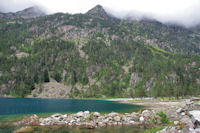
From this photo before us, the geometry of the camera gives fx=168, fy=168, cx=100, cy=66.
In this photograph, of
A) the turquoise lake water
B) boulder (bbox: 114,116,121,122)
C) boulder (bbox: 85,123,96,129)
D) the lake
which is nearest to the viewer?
the lake

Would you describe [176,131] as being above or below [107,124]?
above

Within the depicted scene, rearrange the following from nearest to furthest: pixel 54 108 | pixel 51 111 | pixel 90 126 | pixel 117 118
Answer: pixel 90 126 → pixel 117 118 → pixel 51 111 → pixel 54 108

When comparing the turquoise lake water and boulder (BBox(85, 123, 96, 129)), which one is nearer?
boulder (BBox(85, 123, 96, 129))

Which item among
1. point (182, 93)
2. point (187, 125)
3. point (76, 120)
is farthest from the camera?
point (182, 93)

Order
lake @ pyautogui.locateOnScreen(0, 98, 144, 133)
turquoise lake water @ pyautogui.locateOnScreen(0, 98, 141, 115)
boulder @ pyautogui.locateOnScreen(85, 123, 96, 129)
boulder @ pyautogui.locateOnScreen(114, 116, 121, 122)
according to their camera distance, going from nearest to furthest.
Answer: lake @ pyautogui.locateOnScreen(0, 98, 144, 133) → boulder @ pyautogui.locateOnScreen(85, 123, 96, 129) → boulder @ pyautogui.locateOnScreen(114, 116, 121, 122) → turquoise lake water @ pyautogui.locateOnScreen(0, 98, 141, 115)

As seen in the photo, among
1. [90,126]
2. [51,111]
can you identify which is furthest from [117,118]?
[51,111]

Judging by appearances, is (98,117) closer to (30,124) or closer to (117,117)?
(117,117)

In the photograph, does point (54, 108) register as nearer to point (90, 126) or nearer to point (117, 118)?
point (117, 118)

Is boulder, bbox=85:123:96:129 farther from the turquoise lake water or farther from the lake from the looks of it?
the turquoise lake water

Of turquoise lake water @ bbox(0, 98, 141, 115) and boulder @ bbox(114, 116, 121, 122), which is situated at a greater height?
boulder @ bbox(114, 116, 121, 122)

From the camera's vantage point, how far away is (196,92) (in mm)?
155875

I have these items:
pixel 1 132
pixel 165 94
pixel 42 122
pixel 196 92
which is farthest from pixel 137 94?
pixel 1 132

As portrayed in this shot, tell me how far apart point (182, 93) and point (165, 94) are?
43.0 feet

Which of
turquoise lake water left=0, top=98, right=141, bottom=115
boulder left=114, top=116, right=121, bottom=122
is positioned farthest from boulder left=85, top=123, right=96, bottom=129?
turquoise lake water left=0, top=98, right=141, bottom=115
